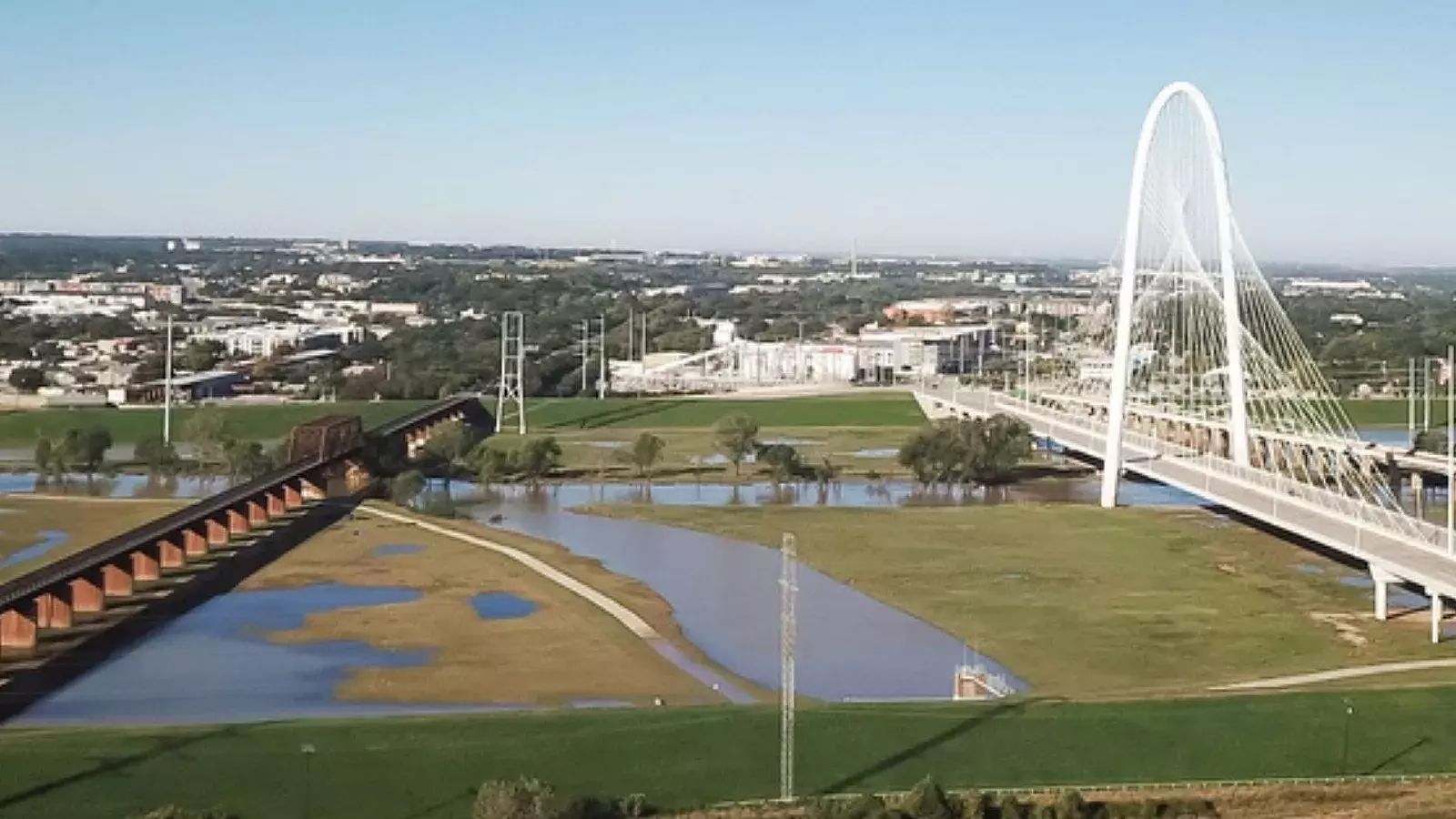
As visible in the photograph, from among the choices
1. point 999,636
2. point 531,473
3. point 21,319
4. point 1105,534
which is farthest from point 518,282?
point 999,636

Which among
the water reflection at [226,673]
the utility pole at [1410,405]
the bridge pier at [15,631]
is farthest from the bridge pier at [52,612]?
the utility pole at [1410,405]

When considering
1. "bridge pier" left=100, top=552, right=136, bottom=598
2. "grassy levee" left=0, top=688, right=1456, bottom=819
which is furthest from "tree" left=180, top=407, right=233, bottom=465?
"grassy levee" left=0, top=688, right=1456, bottom=819

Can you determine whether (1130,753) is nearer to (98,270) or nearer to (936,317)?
(936,317)

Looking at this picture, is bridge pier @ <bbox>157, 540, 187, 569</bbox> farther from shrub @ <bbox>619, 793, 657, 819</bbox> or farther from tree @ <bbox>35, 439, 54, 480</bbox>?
shrub @ <bbox>619, 793, 657, 819</bbox>

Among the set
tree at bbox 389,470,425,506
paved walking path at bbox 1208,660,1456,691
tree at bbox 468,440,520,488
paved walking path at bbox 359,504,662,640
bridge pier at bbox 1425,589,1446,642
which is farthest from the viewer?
tree at bbox 468,440,520,488

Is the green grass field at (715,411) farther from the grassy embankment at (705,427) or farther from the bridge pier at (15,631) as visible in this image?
the bridge pier at (15,631)

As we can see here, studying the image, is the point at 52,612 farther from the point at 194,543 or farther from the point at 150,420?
the point at 150,420

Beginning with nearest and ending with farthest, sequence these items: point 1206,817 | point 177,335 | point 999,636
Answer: point 1206,817 < point 999,636 < point 177,335
